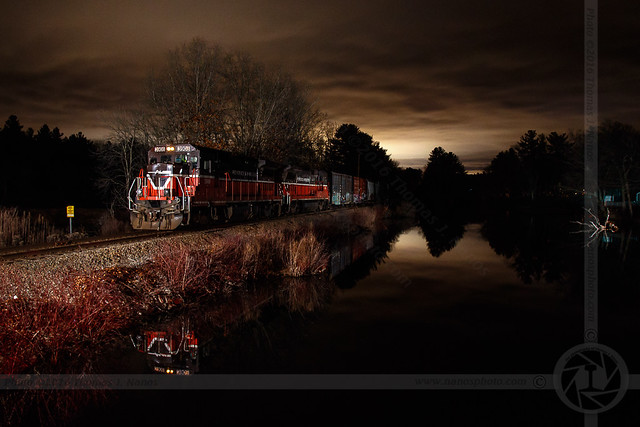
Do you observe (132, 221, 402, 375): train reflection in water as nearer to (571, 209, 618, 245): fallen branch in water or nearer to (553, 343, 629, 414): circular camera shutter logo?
(553, 343, 629, 414): circular camera shutter logo

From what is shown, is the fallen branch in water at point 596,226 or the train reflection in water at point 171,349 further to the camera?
the fallen branch in water at point 596,226

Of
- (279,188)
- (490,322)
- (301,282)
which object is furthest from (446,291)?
(279,188)

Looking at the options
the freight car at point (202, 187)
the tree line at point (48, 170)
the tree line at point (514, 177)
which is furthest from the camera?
the tree line at point (514, 177)

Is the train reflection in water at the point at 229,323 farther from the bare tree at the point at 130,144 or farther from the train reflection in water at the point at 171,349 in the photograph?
→ the bare tree at the point at 130,144

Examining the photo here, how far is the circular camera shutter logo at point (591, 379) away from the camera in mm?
6867

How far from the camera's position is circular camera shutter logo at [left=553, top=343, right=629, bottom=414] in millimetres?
6867

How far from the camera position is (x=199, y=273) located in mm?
12438

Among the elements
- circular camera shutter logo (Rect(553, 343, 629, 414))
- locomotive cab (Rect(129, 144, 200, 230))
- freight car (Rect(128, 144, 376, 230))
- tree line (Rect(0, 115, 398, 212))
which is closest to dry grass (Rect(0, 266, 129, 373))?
circular camera shutter logo (Rect(553, 343, 629, 414))

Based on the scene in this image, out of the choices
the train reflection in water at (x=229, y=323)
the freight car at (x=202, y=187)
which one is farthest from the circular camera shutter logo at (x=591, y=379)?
the freight car at (x=202, y=187)

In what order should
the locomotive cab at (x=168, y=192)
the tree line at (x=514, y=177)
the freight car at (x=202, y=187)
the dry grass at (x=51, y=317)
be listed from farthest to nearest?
the tree line at (x=514, y=177)
the freight car at (x=202, y=187)
the locomotive cab at (x=168, y=192)
the dry grass at (x=51, y=317)

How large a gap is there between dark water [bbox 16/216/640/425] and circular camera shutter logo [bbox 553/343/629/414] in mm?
196

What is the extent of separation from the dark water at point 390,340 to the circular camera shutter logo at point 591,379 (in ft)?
0.64

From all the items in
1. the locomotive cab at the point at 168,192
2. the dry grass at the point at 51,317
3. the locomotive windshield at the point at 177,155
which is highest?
the locomotive windshield at the point at 177,155
